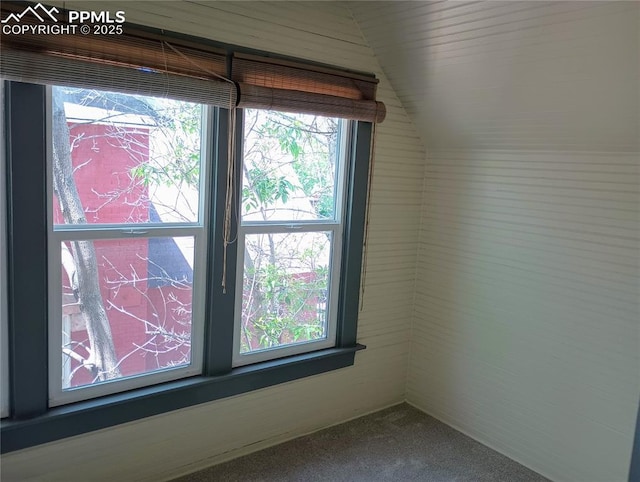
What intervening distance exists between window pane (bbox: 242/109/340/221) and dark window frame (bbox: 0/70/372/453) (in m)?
0.12

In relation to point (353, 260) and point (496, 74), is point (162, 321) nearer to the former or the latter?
point (353, 260)

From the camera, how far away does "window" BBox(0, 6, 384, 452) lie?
2.06 metres

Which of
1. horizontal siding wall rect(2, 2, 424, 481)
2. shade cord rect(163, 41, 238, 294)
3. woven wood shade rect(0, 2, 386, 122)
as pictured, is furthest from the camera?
shade cord rect(163, 41, 238, 294)

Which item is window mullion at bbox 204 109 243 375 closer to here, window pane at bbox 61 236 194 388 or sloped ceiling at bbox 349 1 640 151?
window pane at bbox 61 236 194 388

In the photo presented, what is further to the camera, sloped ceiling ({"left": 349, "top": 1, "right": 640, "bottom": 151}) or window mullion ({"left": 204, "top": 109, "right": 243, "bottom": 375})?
window mullion ({"left": 204, "top": 109, "right": 243, "bottom": 375})

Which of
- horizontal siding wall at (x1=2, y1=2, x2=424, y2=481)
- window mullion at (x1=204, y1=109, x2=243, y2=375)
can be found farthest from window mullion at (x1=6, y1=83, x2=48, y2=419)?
window mullion at (x1=204, y1=109, x2=243, y2=375)

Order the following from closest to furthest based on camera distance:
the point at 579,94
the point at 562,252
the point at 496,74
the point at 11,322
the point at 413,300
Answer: the point at 11,322, the point at 579,94, the point at 496,74, the point at 562,252, the point at 413,300

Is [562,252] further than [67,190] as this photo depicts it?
Yes

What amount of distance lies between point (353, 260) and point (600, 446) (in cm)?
158

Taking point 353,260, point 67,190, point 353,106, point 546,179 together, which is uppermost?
point 353,106

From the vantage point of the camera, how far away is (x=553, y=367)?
2734 mm

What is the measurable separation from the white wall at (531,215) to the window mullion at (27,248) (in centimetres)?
166

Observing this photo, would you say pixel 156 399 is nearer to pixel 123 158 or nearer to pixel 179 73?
pixel 123 158

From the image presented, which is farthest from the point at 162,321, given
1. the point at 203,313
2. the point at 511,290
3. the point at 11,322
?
the point at 511,290
